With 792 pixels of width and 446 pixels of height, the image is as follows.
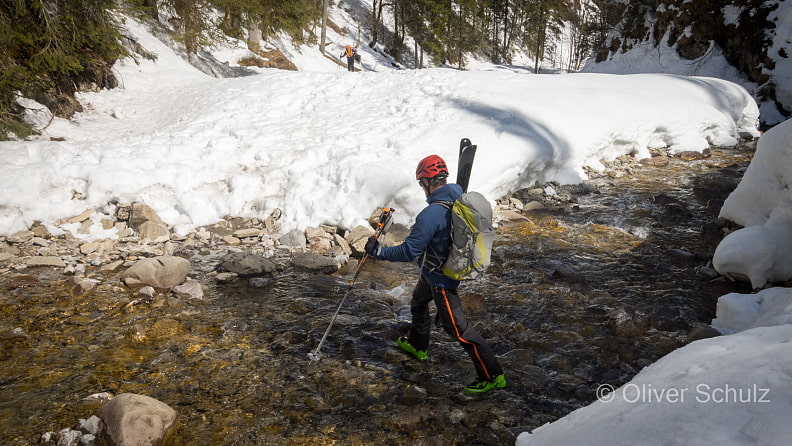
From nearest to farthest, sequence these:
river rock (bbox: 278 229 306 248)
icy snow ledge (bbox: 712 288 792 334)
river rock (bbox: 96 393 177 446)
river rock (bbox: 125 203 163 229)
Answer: river rock (bbox: 96 393 177 446)
icy snow ledge (bbox: 712 288 792 334)
river rock (bbox: 125 203 163 229)
river rock (bbox: 278 229 306 248)

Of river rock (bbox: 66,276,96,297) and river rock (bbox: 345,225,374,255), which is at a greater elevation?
river rock (bbox: 345,225,374,255)

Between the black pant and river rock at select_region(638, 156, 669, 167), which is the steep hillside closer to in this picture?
river rock at select_region(638, 156, 669, 167)

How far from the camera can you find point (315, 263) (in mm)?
6906

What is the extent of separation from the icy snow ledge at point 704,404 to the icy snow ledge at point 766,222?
10.9 ft

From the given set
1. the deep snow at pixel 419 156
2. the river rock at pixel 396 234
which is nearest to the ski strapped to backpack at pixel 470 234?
the deep snow at pixel 419 156

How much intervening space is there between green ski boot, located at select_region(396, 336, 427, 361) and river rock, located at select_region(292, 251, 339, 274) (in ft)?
7.89

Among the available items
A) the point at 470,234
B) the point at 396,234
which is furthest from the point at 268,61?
the point at 470,234

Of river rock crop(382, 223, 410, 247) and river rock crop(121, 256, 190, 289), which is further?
river rock crop(382, 223, 410, 247)

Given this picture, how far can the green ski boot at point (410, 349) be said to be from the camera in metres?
4.56

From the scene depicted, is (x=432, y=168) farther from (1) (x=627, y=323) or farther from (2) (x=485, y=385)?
(1) (x=627, y=323)

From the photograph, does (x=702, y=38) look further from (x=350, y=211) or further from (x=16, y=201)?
(x=16, y=201)

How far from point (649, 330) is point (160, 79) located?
16.2 meters

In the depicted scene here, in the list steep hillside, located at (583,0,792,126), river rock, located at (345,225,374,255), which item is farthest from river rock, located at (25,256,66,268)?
steep hillside, located at (583,0,792,126)

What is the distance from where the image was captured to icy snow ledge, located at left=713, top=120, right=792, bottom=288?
548 cm
